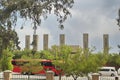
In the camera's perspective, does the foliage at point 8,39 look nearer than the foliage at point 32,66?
Yes

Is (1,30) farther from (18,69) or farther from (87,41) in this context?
(87,41)

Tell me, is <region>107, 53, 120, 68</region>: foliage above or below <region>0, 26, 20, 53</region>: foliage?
below

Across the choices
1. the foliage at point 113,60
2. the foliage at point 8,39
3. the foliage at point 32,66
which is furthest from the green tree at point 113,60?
the foliage at point 8,39

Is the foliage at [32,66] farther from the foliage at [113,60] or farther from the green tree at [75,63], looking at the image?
the foliage at [113,60]

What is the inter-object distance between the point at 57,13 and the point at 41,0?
127 centimetres

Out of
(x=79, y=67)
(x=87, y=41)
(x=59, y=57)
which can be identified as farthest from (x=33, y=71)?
(x=87, y=41)

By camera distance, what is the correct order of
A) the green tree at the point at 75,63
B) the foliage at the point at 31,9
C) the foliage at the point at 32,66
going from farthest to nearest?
the foliage at the point at 32,66 < the green tree at the point at 75,63 < the foliage at the point at 31,9

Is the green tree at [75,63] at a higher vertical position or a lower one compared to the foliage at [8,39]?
lower

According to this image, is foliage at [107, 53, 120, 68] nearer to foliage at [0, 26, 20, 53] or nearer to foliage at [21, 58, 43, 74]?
foliage at [21, 58, 43, 74]

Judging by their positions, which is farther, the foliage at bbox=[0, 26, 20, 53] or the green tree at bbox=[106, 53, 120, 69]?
the green tree at bbox=[106, 53, 120, 69]

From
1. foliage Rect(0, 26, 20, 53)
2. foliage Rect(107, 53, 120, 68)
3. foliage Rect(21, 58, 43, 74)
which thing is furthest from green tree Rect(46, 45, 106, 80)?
foliage Rect(107, 53, 120, 68)

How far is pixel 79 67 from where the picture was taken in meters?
44.5

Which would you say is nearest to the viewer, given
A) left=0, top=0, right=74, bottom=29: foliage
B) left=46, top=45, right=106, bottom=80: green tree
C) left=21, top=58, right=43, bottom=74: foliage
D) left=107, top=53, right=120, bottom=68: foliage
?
left=0, top=0, right=74, bottom=29: foliage

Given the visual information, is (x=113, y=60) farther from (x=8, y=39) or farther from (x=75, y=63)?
(x=8, y=39)
